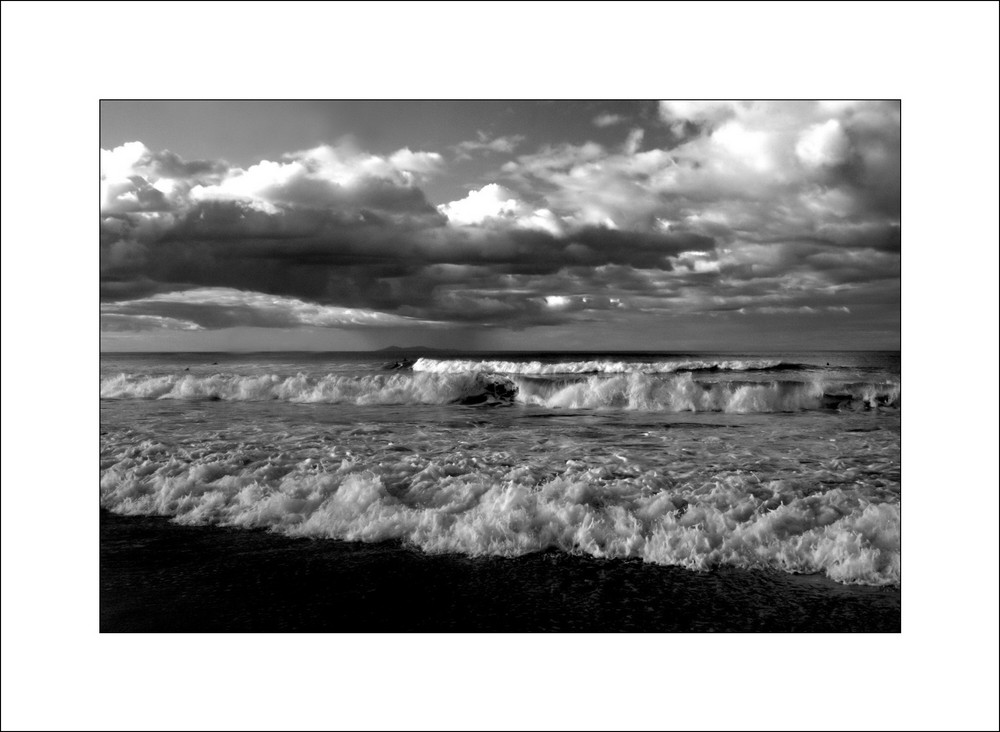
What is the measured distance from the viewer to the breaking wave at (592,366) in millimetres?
8258

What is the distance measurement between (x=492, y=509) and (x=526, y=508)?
0.24 meters

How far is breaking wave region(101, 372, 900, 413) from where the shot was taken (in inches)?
292

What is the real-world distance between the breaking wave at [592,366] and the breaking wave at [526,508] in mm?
3482

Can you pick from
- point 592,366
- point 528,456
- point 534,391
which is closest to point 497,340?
point 528,456

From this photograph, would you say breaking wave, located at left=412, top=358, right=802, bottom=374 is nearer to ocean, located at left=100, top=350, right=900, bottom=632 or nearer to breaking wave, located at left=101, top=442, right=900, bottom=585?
ocean, located at left=100, top=350, right=900, bottom=632

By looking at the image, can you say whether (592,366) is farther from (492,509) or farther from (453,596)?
(453,596)

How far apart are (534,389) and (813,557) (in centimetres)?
526

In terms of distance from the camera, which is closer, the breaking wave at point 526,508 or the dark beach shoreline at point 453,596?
the dark beach shoreline at point 453,596

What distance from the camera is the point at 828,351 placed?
6094mm

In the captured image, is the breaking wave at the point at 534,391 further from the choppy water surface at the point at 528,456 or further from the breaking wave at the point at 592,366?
the breaking wave at the point at 592,366

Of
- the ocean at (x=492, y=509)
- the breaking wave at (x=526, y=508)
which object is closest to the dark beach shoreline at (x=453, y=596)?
the ocean at (x=492, y=509)

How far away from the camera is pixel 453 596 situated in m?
3.20

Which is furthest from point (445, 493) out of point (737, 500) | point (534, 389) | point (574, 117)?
point (534, 389)

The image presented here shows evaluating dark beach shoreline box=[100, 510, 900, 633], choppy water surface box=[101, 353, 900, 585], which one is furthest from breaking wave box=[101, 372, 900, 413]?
dark beach shoreline box=[100, 510, 900, 633]
